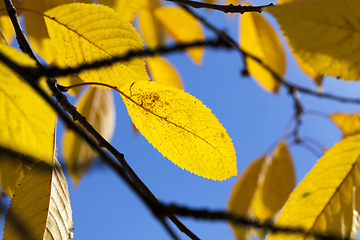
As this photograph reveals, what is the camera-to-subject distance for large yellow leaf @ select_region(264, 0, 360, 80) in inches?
12.6

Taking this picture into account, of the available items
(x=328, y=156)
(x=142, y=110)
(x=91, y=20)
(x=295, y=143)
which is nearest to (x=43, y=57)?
(x=91, y=20)

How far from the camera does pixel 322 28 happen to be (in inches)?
12.9

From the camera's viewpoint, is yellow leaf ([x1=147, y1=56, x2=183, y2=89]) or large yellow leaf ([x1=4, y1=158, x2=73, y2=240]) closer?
large yellow leaf ([x1=4, y1=158, x2=73, y2=240])

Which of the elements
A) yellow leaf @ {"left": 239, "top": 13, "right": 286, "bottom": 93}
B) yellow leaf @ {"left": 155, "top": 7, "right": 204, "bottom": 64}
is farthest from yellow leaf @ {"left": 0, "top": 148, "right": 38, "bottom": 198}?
yellow leaf @ {"left": 239, "top": 13, "right": 286, "bottom": 93}

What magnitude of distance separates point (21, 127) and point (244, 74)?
0.68 metres

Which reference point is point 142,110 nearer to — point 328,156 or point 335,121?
point 328,156

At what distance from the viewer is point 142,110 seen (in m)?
0.40

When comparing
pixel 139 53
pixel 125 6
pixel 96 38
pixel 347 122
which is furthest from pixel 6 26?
pixel 347 122

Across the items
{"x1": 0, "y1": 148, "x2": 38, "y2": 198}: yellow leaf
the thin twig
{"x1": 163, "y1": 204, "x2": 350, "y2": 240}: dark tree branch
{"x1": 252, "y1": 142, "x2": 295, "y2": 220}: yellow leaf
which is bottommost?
{"x1": 163, "y1": 204, "x2": 350, "y2": 240}: dark tree branch

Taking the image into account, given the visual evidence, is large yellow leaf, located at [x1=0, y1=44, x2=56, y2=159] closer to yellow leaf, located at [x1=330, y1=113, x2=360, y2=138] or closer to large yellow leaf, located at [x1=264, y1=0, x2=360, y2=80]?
large yellow leaf, located at [x1=264, y1=0, x2=360, y2=80]

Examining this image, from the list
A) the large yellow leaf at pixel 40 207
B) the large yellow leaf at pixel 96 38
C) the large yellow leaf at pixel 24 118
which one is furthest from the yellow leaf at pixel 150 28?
the large yellow leaf at pixel 24 118

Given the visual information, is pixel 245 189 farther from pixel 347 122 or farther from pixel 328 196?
pixel 328 196

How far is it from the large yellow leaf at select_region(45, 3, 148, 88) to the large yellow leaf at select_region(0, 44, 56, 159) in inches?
6.8

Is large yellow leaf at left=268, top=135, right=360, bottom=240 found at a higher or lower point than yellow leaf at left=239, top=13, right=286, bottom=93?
lower
